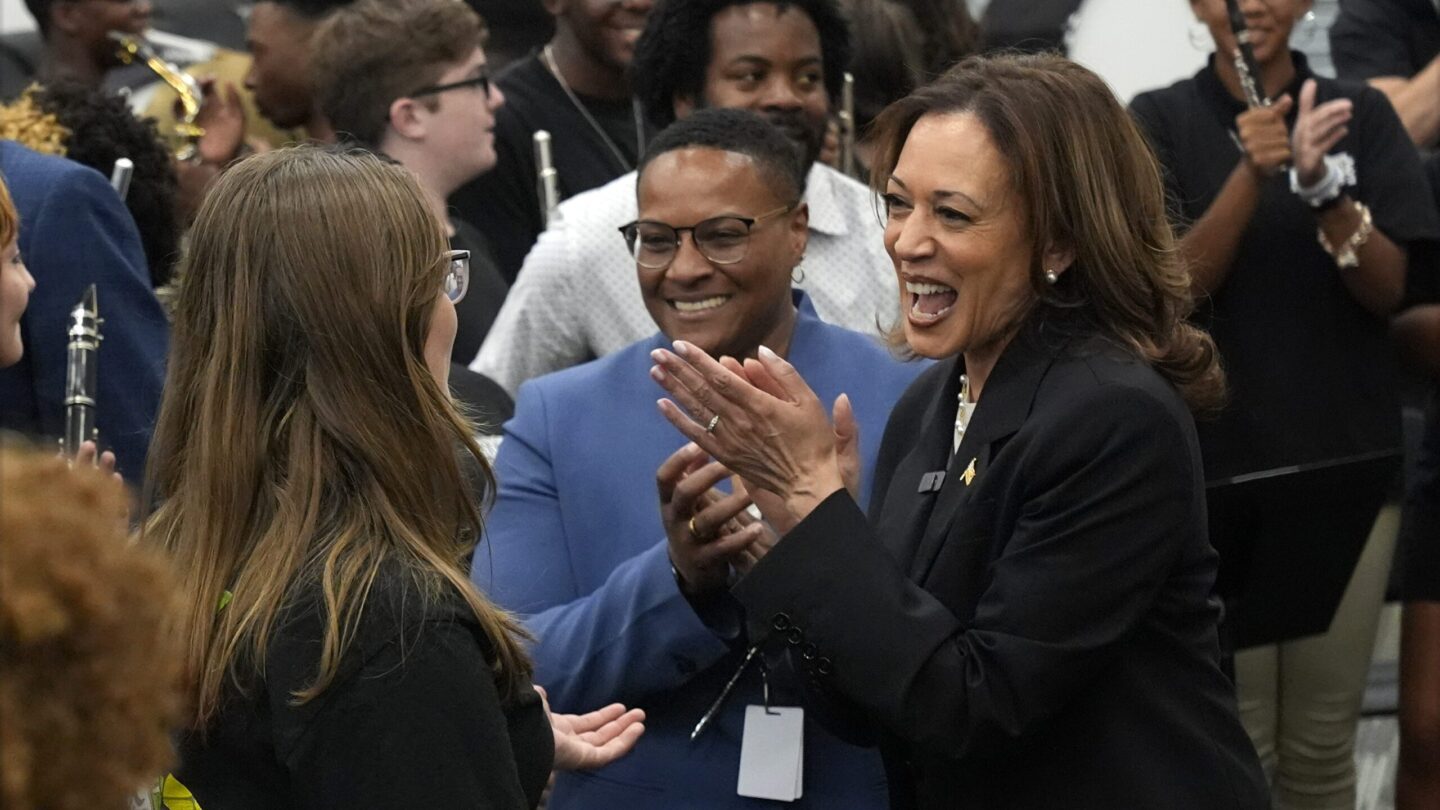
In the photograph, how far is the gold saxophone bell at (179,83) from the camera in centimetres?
586

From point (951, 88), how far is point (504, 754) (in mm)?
1245

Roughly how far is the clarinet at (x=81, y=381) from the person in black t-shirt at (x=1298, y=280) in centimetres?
237

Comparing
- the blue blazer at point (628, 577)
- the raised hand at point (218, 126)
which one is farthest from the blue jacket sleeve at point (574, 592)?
the raised hand at point (218, 126)

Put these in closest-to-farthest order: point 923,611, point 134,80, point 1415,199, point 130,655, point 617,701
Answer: point 130,655, point 923,611, point 617,701, point 1415,199, point 134,80

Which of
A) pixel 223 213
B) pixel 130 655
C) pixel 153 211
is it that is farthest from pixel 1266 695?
pixel 130 655

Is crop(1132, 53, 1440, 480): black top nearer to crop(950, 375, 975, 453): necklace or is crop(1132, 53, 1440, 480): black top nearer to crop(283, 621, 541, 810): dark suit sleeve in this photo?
crop(950, 375, 975, 453): necklace

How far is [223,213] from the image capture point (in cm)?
216

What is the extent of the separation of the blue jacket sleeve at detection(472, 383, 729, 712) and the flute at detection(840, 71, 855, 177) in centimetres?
206

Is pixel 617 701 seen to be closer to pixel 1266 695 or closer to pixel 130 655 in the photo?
pixel 130 655

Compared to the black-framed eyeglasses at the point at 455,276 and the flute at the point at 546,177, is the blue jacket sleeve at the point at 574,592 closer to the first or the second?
the black-framed eyeglasses at the point at 455,276

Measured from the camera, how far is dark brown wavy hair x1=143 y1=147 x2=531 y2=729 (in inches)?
81.3

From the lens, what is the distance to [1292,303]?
4.59 meters

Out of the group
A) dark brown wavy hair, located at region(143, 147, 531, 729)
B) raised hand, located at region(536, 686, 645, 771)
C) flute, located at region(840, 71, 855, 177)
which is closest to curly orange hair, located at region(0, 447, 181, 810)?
dark brown wavy hair, located at region(143, 147, 531, 729)

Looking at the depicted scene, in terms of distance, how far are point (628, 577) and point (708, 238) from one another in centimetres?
73
